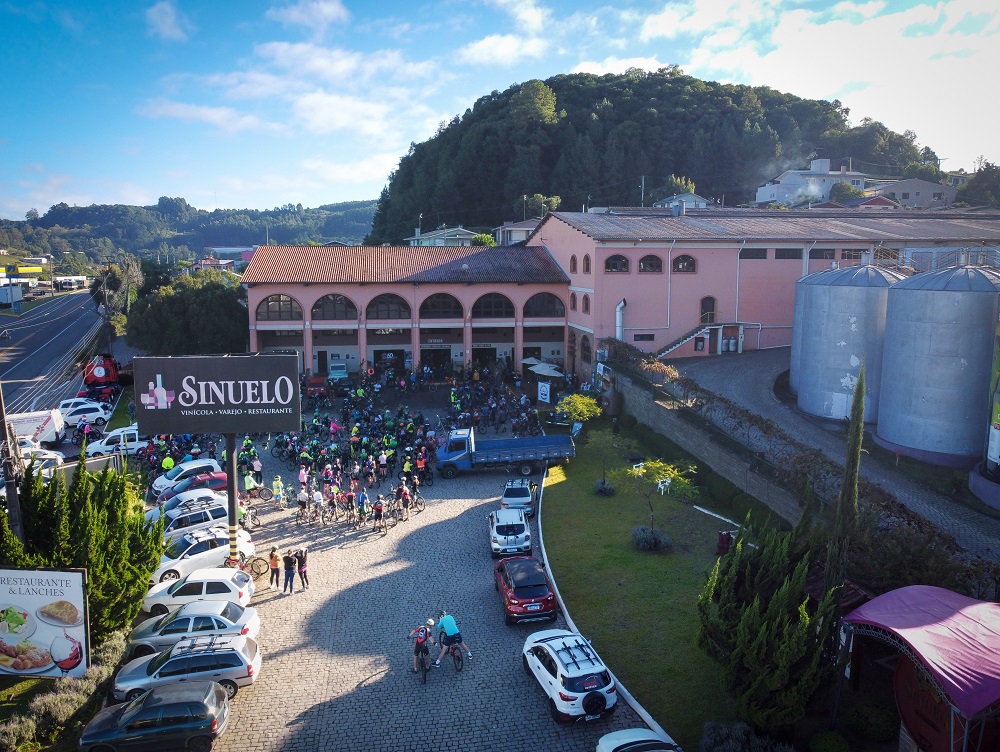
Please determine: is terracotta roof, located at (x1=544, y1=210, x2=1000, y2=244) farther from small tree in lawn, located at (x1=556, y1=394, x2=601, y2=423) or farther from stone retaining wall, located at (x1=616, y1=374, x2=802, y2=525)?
small tree in lawn, located at (x1=556, y1=394, x2=601, y2=423)

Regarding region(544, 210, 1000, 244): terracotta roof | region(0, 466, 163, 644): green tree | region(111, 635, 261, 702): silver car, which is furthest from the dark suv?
region(544, 210, 1000, 244): terracotta roof

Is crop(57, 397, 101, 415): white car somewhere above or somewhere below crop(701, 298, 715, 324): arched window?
below

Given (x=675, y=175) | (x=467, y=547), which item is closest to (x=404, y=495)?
(x=467, y=547)

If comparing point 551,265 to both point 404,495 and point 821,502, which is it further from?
point 821,502

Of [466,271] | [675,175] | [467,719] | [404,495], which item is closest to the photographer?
[467,719]

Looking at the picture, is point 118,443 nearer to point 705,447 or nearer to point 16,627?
point 16,627

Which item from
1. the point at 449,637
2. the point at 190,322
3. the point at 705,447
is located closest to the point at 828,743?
the point at 449,637
